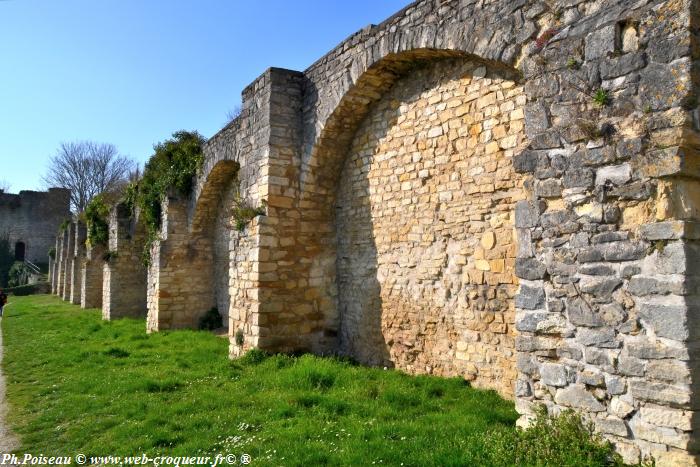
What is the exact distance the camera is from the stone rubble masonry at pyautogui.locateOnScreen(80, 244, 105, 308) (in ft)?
67.2

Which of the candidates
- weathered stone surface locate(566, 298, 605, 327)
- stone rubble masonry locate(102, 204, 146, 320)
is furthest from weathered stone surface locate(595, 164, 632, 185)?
stone rubble masonry locate(102, 204, 146, 320)

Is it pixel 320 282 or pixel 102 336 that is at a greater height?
pixel 320 282

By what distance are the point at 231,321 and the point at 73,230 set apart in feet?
66.7

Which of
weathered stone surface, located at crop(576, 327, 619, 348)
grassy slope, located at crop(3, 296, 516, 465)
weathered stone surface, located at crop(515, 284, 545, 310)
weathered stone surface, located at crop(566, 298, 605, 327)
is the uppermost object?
weathered stone surface, located at crop(515, 284, 545, 310)

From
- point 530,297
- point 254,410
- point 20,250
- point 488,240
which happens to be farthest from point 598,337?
point 20,250

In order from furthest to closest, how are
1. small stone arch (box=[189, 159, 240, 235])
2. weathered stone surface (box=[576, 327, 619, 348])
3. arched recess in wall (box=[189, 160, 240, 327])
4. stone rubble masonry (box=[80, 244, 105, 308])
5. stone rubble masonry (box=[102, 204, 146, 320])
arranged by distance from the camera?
stone rubble masonry (box=[80, 244, 105, 308]) < stone rubble masonry (box=[102, 204, 146, 320]) < arched recess in wall (box=[189, 160, 240, 327]) < small stone arch (box=[189, 159, 240, 235]) < weathered stone surface (box=[576, 327, 619, 348])

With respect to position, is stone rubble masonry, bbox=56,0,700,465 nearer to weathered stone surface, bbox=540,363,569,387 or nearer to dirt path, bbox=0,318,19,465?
weathered stone surface, bbox=540,363,569,387

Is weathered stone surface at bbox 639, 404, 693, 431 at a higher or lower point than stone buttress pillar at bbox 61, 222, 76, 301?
lower

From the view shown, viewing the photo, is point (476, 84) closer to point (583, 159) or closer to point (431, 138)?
point (431, 138)

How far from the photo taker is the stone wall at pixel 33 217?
125 feet

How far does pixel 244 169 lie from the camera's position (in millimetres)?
8969

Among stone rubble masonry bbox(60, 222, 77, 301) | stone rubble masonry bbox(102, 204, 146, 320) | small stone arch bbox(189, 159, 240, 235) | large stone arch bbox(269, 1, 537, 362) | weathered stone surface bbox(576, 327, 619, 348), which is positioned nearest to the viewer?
weathered stone surface bbox(576, 327, 619, 348)

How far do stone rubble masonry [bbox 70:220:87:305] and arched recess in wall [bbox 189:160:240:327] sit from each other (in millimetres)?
13030

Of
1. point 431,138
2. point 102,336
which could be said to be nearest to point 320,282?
point 431,138
